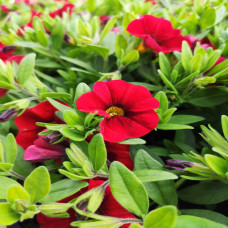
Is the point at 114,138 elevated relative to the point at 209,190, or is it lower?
elevated

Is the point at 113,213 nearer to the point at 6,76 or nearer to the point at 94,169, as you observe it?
the point at 94,169

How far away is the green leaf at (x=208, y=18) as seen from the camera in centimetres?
71

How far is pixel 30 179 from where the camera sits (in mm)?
389

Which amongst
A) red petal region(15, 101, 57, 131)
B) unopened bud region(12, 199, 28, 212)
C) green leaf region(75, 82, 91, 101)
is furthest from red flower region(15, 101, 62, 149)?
unopened bud region(12, 199, 28, 212)

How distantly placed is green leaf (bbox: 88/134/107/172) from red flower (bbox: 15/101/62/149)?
0.65 ft

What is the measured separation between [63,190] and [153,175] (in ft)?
0.52

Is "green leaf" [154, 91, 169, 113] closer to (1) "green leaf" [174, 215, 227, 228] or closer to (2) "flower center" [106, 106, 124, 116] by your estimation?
(2) "flower center" [106, 106, 124, 116]

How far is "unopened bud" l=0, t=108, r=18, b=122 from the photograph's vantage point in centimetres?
53

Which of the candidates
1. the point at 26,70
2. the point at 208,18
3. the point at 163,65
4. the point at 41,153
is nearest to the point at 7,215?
the point at 41,153

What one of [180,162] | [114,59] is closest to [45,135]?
[180,162]

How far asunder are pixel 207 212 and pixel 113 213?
0.18 m

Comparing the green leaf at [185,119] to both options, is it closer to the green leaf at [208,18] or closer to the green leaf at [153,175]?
the green leaf at [153,175]

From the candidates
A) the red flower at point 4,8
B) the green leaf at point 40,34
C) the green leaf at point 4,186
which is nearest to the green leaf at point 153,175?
the green leaf at point 4,186

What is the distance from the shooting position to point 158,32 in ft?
2.25
